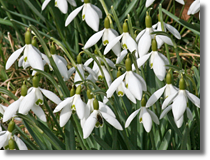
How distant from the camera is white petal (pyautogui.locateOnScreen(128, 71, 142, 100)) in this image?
3.29ft

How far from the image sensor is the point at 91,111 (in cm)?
112

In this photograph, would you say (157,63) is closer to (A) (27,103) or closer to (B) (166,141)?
(B) (166,141)

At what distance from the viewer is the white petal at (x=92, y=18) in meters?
1.21

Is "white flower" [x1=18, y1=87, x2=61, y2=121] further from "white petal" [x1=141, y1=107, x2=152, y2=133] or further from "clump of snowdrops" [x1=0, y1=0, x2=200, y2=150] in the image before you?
"white petal" [x1=141, y1=107, x2=152, y2=133]

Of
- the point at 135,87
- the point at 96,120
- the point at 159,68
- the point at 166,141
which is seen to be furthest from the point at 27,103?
the point at 166,141

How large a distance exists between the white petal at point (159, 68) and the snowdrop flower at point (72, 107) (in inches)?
11.6

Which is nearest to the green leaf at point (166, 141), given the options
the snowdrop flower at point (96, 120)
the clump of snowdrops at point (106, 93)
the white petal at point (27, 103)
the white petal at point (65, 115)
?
the clump of snowdrops at point (106, 93)

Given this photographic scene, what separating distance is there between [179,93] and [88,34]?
53.1 inches

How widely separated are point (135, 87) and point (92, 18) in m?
0.38

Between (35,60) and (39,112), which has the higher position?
(35,60)

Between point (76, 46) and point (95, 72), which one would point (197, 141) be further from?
point (76, 46)

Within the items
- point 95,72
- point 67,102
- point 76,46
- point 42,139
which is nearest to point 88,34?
point 76,46

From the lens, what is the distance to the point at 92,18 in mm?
1220

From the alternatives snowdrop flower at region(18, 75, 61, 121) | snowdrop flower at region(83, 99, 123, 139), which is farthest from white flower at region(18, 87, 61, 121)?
snowdrop flower at region(83, 99, 123, 139)
